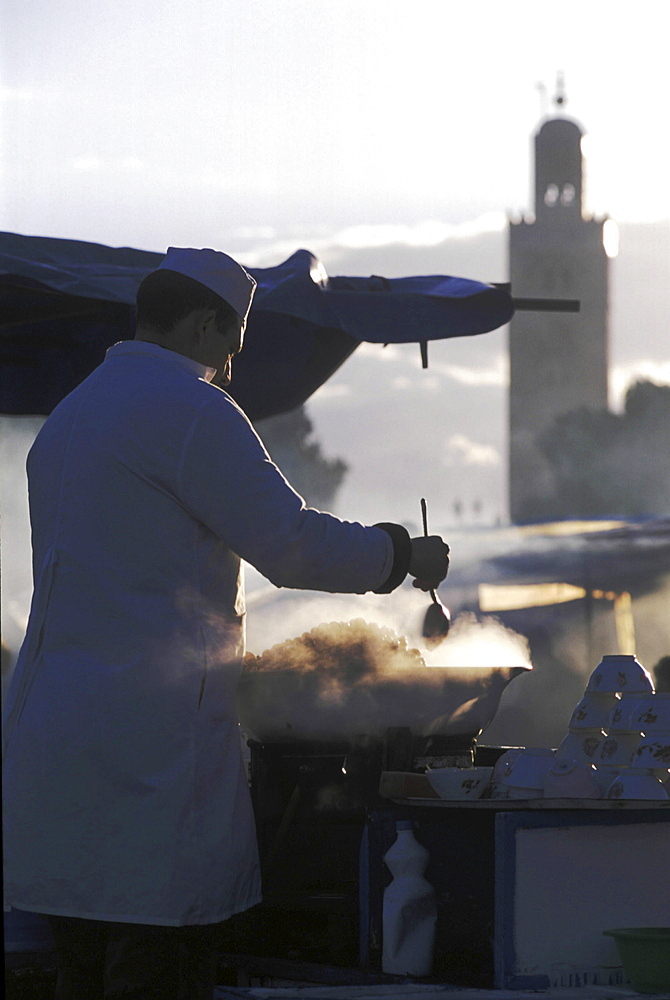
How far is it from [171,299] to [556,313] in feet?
131

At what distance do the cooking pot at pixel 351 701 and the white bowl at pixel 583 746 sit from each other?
0.20m

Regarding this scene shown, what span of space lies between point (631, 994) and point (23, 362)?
98.1 inches

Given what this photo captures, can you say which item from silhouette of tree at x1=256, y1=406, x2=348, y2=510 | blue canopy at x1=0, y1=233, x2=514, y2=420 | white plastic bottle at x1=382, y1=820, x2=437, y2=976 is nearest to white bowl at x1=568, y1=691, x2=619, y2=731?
white plastic bottle at x1=382, y1=820, x2=437, y2=976

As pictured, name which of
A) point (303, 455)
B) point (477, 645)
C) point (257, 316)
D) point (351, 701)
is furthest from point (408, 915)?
point (303, 455)

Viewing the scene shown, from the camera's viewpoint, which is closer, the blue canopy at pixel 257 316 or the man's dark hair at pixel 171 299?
the man's dark hair at pixel 171 299

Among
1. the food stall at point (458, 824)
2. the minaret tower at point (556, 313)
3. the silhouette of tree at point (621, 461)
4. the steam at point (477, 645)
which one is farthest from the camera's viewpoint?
the minaret tower at point (556, 313)

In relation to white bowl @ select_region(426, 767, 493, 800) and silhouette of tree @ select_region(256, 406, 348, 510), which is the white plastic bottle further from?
silhouette of tree @ select_region(256, 406, 348, 510)

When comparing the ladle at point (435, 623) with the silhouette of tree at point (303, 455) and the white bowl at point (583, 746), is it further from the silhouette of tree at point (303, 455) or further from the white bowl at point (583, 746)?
the silhouette of tree at point (303, 455)

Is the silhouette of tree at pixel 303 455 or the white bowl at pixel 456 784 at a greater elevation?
the silhouette of tree at pixel 303 455

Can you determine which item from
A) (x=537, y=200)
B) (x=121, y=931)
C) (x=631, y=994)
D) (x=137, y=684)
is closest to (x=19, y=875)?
(x=121, y=931)

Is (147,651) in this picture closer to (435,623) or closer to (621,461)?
(435,623)

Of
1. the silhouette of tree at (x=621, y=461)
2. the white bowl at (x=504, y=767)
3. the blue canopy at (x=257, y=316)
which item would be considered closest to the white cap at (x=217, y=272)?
the white bowl at (x=504, y=767)

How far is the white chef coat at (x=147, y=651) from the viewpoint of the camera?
2080 mm

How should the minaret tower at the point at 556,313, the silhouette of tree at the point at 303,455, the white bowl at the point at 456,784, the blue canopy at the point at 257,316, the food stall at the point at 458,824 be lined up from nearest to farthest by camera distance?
the food stall at the point at 458,824 → the white bowl at the point at 456,784 → the blue canopy at the point at 257,316 → the silhouette of tree at the point at 303,455 → the minaret tower at the point at 556,313
